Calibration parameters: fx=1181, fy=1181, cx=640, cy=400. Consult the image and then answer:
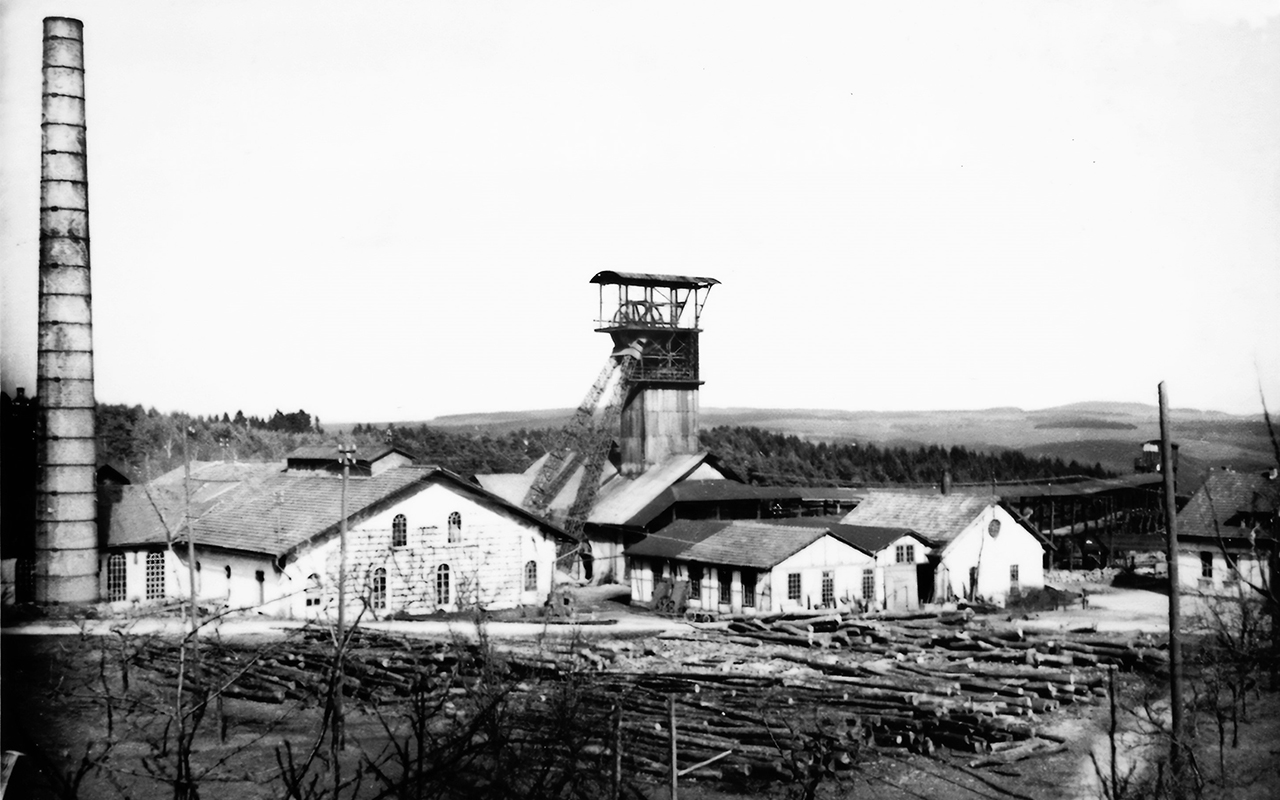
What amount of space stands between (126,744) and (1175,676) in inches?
704

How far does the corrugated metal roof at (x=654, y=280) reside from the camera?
53625 mm

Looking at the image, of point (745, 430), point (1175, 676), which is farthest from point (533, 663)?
point (745, 430)

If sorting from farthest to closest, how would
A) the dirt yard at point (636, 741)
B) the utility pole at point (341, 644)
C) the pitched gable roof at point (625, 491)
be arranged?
the pitched gable roof at point (625, 491) < the dirt yard at point (636, 741) < the utility pole at point (341, 644)

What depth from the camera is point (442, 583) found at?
126 ft

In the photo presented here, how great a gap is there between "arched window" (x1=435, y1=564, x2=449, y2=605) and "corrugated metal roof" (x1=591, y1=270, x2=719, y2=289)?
63.0 ft

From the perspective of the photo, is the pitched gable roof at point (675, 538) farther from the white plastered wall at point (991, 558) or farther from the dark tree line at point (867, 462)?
the dark tree line at point (867, 462)

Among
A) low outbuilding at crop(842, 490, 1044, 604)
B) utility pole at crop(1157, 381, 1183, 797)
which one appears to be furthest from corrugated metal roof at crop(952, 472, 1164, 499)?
utility pole at crop(1157, 381, 1183, 797)

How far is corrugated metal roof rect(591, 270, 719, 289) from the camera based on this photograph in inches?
2111

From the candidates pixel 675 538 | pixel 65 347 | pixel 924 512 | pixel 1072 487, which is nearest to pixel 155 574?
pixel 65 347

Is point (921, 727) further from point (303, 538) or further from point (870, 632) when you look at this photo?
point (303, 538)

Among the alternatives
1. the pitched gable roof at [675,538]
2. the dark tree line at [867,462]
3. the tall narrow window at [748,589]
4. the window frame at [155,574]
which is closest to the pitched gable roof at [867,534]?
the pitched gable roof at [675,538]

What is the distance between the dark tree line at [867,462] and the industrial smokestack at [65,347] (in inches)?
1867

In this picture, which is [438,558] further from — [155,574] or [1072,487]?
[1072,487]

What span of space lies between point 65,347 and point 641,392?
88.6 feet
